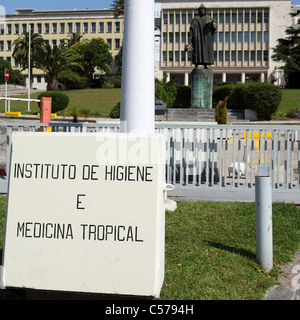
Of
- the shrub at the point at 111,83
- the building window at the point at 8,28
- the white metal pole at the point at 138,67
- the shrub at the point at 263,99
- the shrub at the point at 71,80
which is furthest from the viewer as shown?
the building window at the point at 8,28

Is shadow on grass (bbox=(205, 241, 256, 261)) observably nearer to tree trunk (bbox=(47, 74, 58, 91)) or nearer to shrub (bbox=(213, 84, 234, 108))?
shrub (bbox=(213, 84, 234, 108))

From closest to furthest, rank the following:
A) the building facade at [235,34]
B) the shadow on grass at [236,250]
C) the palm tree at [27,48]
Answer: the shadow on grass at [236,250], the palm tree at [27,48], the building facade at [235,34]

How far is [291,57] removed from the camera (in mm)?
52031

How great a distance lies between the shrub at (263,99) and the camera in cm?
2573

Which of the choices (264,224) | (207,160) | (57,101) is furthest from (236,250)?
(57,101)

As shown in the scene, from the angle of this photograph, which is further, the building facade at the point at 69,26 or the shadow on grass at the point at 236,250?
the building facade at the point at 69,26

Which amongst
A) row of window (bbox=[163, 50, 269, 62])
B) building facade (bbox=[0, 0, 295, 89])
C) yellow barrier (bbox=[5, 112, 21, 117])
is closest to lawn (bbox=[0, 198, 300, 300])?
yellow barrier (bbox=[5, 112, 21, 117])

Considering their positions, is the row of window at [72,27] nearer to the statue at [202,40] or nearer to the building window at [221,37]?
the building window at [221,37]

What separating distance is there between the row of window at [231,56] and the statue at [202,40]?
55.0m

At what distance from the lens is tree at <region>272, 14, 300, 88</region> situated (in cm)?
5150

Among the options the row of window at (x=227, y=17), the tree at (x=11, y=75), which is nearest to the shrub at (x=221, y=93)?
the tree at (x=11, y=75)
